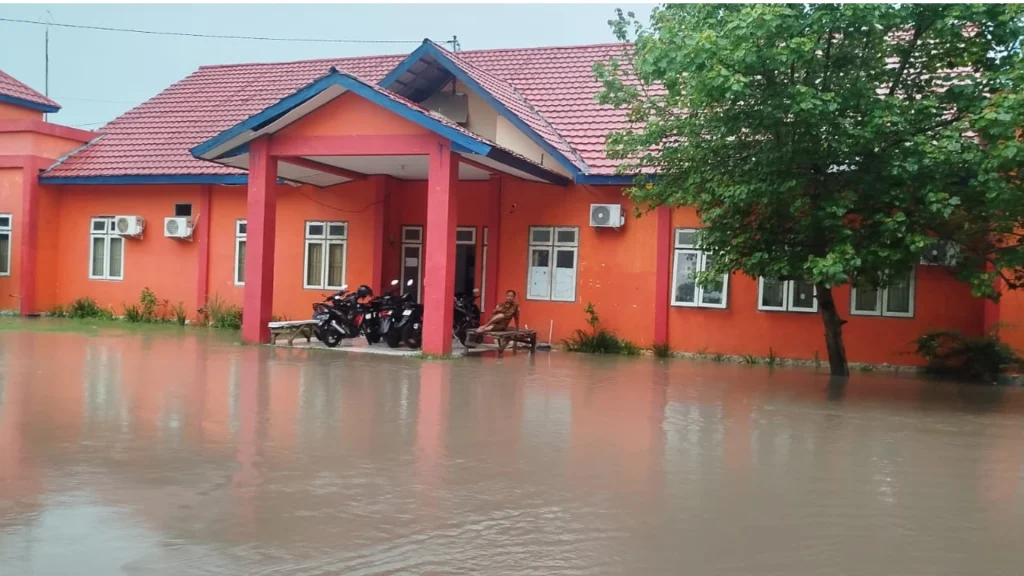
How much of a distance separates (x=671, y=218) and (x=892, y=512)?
33.4 ft

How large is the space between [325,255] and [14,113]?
27.7ft

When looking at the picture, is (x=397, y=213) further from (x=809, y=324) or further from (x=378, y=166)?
(x=809, y=324)

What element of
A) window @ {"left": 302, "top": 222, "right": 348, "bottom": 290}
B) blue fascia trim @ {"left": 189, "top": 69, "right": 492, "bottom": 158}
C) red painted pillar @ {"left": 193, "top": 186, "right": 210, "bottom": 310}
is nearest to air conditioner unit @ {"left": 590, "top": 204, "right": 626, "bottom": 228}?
blue fascia trim @ {"left": 189, "top": 69, "right": 492, "bottom": 158}

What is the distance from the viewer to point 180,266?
59.3 feet

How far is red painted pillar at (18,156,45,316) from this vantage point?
18.1m

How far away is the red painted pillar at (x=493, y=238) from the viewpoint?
1594 cm

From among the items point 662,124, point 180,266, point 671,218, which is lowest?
point 180,266

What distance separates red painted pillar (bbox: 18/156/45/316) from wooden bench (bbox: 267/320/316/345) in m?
7.41

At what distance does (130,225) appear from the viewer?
59.2 ft

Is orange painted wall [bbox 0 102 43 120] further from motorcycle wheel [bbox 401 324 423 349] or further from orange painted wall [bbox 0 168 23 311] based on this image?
motorcycle wheel [bbox 401 324 423 349]

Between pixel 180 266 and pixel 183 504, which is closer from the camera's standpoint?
pixel 183 504

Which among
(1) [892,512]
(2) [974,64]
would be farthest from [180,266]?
(1) [892,512]

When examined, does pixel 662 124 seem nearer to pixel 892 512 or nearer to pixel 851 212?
pixel 851 212

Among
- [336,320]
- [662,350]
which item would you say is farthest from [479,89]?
[662,350]
